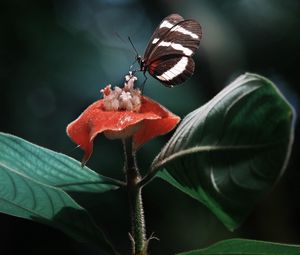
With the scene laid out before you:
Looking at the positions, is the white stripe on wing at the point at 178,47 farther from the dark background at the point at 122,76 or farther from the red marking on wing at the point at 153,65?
the dark background at the point at 122,76

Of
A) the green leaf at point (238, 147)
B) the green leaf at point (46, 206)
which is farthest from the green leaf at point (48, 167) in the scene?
the green leaf at point (238, 147)

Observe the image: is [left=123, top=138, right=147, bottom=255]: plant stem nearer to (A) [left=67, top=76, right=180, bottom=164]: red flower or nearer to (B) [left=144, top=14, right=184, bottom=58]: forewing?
(A) [left=67, top=76, right=180, bottom=164]: red flower

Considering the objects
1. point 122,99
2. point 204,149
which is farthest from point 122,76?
point 204,149

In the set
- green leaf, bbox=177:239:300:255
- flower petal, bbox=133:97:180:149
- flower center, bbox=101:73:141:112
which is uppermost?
flower center, bbox=101:73:141:112

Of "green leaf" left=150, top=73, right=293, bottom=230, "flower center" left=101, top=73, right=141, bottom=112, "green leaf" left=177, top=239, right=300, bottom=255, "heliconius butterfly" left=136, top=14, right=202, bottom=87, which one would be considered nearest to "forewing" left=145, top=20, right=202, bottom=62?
"heliconius butterfly" left=136, top=14, right=202, bottom=87

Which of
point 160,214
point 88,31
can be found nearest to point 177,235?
point 160,214

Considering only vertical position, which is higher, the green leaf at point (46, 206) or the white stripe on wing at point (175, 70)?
the white stripe on wing at point (175, 70)

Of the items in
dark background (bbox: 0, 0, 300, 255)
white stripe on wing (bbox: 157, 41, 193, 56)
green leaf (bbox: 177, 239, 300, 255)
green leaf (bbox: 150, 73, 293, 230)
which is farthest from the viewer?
dark background (bbox: 0, 0, 300, 255)
